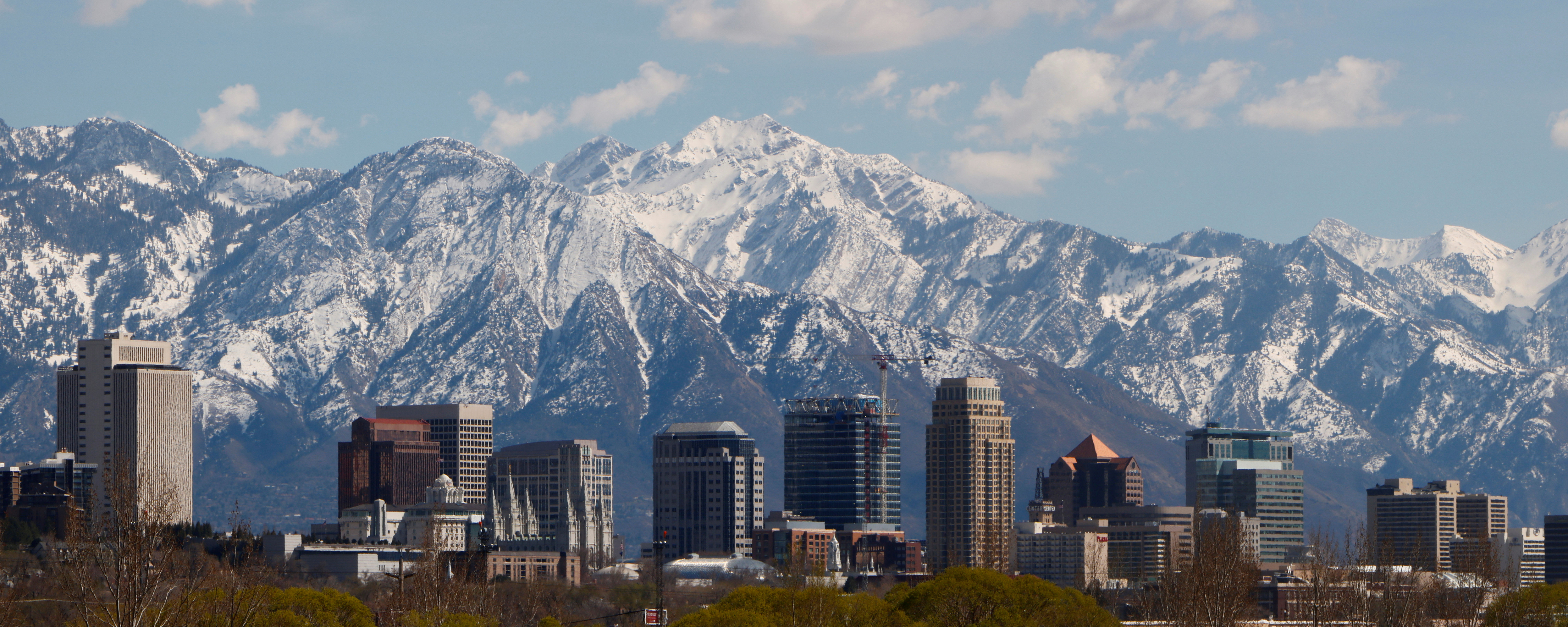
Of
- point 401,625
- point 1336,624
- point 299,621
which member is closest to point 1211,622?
point 1336,624

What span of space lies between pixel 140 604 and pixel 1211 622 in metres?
84.1

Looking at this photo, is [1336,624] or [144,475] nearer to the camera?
[144,475]

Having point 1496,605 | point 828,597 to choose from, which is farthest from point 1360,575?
point 828,597

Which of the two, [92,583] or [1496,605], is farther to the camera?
[1496,605]

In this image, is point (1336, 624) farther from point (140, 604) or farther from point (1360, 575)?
point (140, 604)

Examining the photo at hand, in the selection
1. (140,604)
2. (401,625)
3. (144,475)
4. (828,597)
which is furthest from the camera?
(828,597)

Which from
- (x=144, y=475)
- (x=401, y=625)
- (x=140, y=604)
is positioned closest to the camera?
(x=140, y=604)

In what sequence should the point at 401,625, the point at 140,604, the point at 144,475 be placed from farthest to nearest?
1. the point at 401,625
2. the point at 144,475
3. the point at 140,604

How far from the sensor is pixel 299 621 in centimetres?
19662

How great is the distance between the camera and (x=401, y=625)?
17900cm

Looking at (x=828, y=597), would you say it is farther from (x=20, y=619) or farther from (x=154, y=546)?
(x=154, y=546)

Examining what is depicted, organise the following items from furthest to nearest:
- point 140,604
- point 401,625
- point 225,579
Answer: point 401,625, point 225,579, point 140,604

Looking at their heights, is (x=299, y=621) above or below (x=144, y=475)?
below

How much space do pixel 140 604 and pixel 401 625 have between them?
216ft
